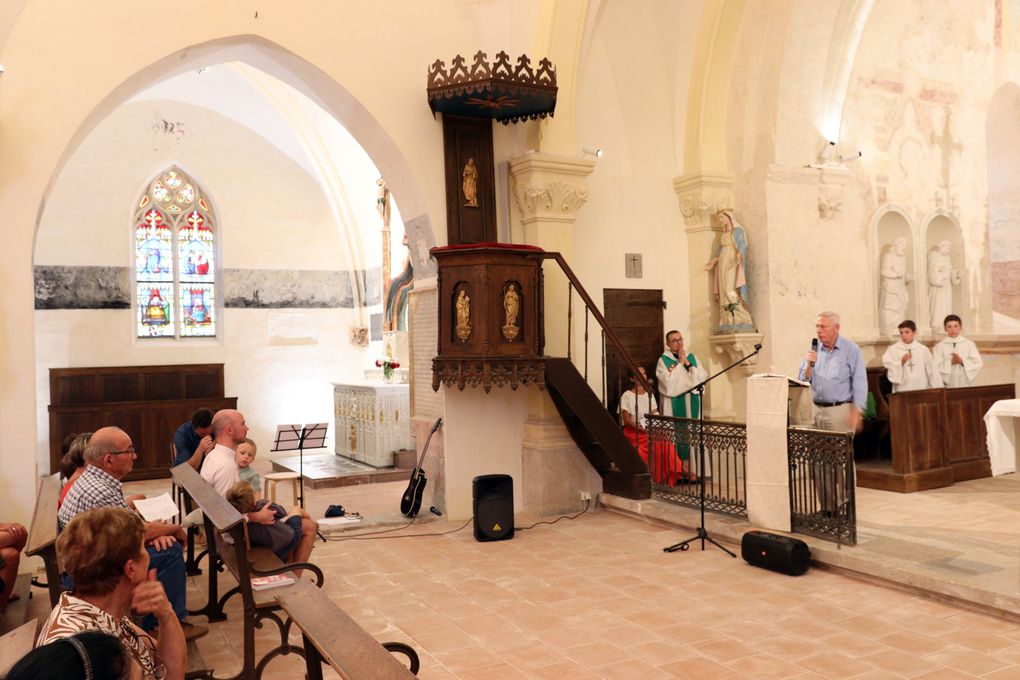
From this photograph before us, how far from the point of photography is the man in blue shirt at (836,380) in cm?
646

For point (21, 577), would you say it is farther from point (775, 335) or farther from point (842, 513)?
point (775, 335)

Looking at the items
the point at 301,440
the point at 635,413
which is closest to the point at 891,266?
the point at 635,413

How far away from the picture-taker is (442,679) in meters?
4.20

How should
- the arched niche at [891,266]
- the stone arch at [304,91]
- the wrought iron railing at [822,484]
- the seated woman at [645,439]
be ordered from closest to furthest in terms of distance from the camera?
the wrought iron railing at [822,484]
the stone arch at [304,91]
the seated woman at [645,439]
the arched niche at [891,266]

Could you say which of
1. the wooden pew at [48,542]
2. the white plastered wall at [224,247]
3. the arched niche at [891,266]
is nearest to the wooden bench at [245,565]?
the wooden pew at [48,542]

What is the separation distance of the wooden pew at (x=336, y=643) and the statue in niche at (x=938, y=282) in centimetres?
1011

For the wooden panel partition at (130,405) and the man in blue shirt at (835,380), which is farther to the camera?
the wooden panel partition at (130,405)

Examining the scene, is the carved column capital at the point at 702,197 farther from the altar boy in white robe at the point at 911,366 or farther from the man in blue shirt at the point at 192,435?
the man in blue shirt at the point at 192,435

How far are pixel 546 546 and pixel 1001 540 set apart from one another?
3.37 metres

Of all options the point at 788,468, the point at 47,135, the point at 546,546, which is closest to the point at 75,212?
the point at 47,135

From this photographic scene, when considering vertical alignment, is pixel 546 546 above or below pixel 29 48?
below

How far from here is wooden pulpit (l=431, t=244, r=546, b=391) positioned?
742 centimetres

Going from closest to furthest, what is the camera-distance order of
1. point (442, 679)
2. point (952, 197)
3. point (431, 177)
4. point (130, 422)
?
point (442, 679) < point (431, 177) < point (952, 197) < point (130, 422)

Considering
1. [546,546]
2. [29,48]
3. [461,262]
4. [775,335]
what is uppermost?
[29,48]
